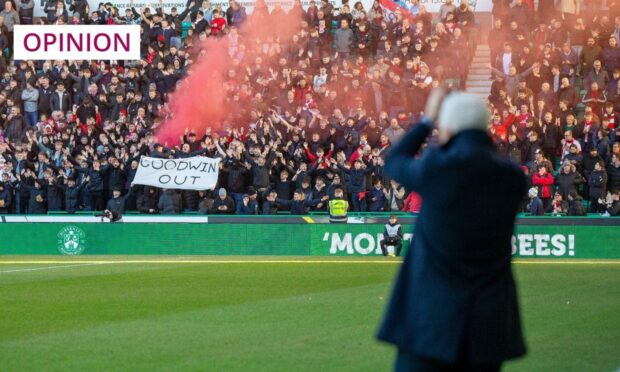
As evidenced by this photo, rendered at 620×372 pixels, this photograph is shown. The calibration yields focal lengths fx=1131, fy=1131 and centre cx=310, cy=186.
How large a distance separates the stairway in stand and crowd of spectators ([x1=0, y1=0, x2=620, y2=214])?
149 cm

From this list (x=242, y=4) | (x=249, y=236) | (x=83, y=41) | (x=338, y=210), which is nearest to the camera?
(x=338, y=210)

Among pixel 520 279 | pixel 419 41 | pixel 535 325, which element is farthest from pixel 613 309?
pixel 419 41

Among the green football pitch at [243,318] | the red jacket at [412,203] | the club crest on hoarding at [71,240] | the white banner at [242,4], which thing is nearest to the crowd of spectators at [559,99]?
the red jacket at [412,203]

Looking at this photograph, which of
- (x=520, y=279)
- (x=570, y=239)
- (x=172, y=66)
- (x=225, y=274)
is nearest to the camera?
(x=520, y=279)

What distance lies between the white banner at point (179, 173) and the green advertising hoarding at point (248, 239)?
1.44 m

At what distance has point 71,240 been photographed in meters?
30.0

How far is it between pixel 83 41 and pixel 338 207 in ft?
34.5

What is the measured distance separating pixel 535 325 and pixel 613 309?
195 centimetres

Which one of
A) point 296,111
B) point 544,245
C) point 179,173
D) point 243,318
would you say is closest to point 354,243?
point 544,245

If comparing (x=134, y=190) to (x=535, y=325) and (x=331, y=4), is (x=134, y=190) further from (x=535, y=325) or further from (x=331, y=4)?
(x=535, y=325)

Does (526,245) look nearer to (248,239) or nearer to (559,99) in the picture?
(559,99)

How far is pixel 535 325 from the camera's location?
1256 centimetres

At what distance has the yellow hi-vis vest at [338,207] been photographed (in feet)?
92.5

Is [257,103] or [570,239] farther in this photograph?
[257,103]
